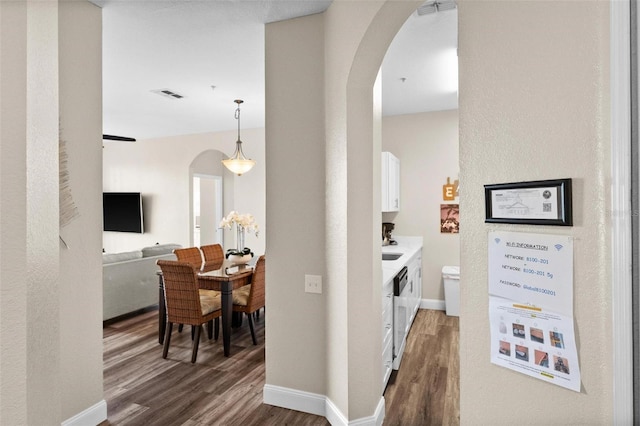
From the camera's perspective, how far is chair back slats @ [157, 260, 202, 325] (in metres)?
3.30

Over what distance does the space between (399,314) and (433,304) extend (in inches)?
83.5

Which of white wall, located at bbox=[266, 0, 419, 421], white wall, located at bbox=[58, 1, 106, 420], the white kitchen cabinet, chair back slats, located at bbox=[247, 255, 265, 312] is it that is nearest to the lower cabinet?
white wall, located at bbox=[266, 0, 419, 421]

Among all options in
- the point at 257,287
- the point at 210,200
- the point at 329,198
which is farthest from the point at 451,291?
the point at 210,200

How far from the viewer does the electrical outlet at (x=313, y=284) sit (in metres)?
2.56

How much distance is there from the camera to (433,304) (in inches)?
205

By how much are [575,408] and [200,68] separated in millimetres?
3775

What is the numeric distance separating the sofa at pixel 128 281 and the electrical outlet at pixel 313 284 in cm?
284

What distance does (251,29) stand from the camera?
9.37 feet

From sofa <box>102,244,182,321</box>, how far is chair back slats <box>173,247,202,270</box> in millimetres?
635

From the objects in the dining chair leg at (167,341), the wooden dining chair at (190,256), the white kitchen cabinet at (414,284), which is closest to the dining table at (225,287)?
the dining chair leg at (167,341)

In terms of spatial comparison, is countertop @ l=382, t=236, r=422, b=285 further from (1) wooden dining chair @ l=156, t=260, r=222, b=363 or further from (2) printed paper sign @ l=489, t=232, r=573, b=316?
(1) wooden dining chair @ l=156, t=260, r=222, b=363

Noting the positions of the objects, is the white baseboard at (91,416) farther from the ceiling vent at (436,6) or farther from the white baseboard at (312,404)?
the ceiling vent at (436,6)

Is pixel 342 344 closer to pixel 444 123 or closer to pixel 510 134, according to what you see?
pixel 510 134

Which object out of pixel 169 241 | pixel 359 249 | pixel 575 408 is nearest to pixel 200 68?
pixel 359 249
